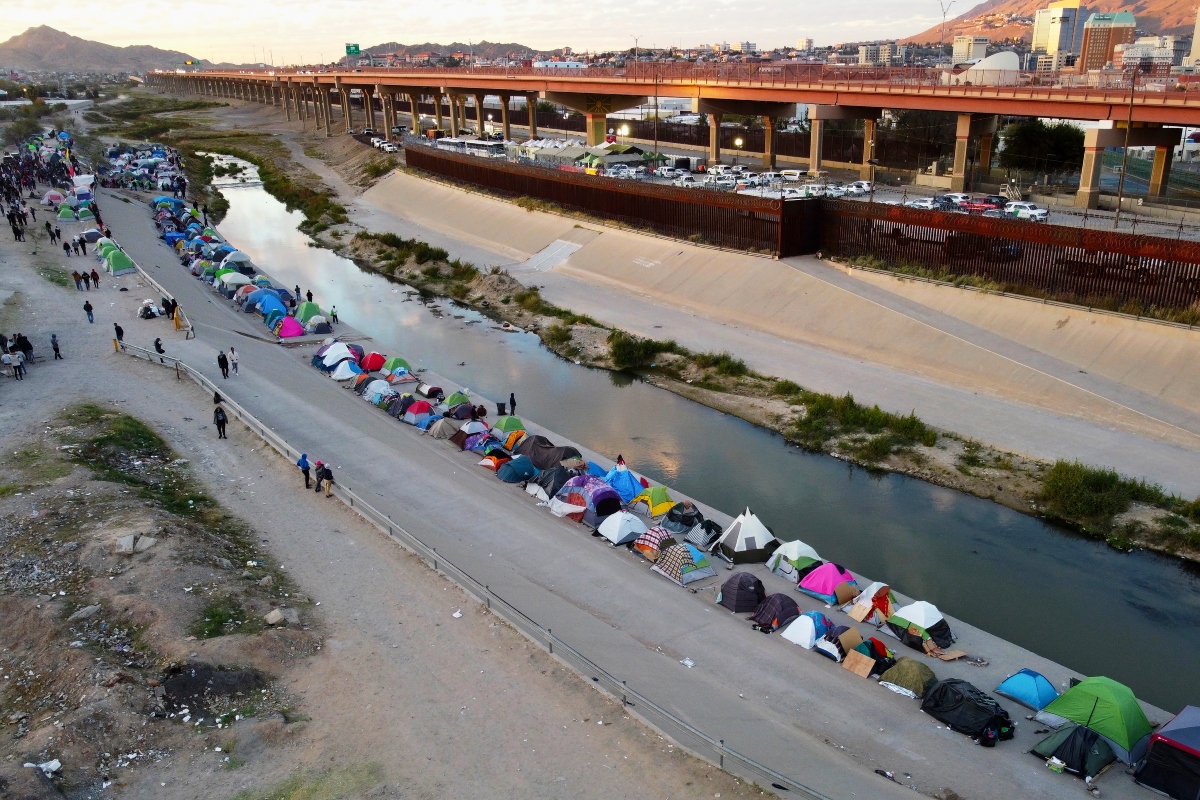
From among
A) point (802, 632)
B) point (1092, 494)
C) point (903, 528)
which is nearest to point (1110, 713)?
point (802, 632)

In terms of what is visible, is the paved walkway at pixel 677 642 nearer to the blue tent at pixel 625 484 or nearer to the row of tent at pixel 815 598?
the row of tent at pixel 815 598

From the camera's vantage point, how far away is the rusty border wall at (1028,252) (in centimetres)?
3111

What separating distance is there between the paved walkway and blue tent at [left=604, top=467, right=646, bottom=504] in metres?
1.72

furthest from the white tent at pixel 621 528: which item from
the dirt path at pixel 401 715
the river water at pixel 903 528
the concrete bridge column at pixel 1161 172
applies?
the concrete bridge column at pixel 1161 172

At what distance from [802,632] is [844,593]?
6.64 ft

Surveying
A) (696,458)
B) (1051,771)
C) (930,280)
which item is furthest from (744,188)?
(1051,771)

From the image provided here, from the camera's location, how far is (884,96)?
55.5 m

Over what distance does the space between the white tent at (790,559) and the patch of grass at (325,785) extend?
10.1 metres

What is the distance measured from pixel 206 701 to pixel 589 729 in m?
6.17

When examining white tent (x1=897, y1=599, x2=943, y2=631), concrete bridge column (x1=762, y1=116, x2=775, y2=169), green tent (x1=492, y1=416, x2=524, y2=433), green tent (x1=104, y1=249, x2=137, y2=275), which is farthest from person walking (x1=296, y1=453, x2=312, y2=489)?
concrete bridge column (x1=762, y1=116, x2=775, y2=169)

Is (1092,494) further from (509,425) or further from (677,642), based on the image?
(509,425)

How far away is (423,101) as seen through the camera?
172 meters

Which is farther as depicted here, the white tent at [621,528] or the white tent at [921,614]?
the white tent at [621,528]

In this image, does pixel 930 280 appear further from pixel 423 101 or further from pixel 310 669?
pixel 423 101
